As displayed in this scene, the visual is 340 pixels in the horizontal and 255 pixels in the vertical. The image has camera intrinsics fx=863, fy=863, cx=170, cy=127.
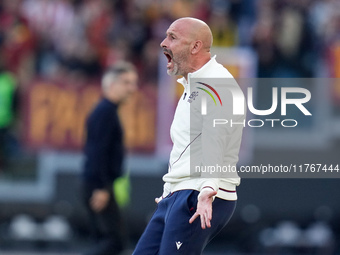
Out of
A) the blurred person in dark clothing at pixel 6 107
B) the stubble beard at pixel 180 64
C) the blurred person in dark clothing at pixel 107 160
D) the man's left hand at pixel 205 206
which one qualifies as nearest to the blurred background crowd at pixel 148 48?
the blurred person in dark clothing at pixel 6 107

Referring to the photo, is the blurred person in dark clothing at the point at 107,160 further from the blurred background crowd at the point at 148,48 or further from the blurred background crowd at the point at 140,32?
the blurred background crowd at the point at 140,32

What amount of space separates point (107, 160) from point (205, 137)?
3.82 meters

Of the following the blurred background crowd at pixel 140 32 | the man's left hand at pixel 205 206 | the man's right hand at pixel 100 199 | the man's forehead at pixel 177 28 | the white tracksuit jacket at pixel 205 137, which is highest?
the blurred background crowd at pixel 140 32

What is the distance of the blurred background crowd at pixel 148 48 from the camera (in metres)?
12.2

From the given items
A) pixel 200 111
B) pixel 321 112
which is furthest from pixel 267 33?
pixel 200 111

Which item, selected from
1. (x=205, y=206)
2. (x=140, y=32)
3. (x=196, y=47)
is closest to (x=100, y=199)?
(x=196, y=47)

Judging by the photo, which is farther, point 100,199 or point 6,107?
point 6,107

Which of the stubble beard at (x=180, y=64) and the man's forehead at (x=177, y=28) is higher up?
the man's forehead at (x=177, y=28)

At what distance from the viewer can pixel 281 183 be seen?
1235 cm

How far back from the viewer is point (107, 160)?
904 cm

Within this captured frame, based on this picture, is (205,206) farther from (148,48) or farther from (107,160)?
(148,48)

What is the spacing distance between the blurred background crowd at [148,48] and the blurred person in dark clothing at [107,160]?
321cm

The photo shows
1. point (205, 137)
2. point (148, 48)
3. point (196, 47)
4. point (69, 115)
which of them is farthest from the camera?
point (148, 48)

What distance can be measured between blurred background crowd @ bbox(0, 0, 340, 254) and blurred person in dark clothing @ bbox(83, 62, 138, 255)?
10.5 feet
